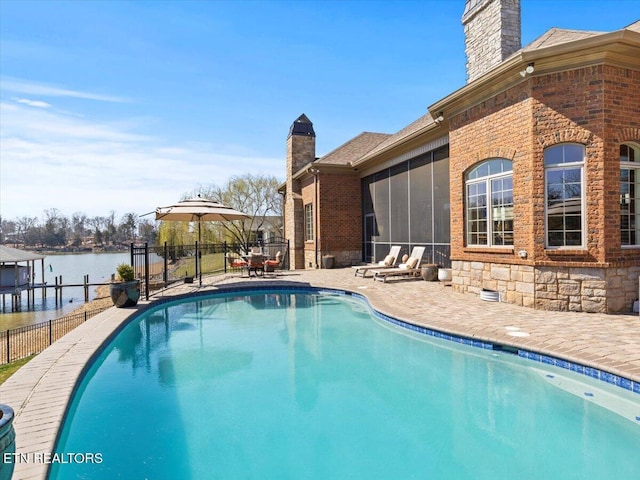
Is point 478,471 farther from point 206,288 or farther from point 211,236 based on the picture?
point 211,236

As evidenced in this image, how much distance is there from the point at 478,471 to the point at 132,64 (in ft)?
Answer: 37.6

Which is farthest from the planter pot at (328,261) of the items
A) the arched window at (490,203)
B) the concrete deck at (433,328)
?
the arched window at (490,203)

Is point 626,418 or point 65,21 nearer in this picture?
point 626,418

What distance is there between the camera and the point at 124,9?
8195 millimetres

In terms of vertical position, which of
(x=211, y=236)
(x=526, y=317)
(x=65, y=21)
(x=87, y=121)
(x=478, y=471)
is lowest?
(x=478, y=471)

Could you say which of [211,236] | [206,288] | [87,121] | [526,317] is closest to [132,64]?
[87,121]

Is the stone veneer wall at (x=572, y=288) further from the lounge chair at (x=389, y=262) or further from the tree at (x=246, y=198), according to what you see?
the tree at (x=246, y=198)

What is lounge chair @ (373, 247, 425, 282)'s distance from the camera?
11.9 m

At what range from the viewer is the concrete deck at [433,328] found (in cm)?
315

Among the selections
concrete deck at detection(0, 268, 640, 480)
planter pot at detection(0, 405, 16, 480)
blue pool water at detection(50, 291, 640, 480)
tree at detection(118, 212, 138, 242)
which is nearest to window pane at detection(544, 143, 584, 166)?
concrete deck at detection(0, 268, 640, 480)

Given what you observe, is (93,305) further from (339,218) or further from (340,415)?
(340,415)

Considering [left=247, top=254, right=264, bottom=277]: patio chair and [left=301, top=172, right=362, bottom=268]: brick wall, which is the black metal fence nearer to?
[left=247, top=254, right=264, bottom=277]: patio chair

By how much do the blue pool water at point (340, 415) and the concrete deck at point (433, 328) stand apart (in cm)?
25

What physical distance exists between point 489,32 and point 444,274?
6939 millimetres
